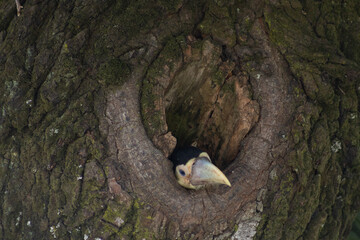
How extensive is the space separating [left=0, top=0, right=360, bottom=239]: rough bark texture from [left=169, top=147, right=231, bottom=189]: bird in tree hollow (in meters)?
0.10

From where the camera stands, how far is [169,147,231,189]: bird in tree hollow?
2342 mm

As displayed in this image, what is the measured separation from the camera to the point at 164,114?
7.90 ft

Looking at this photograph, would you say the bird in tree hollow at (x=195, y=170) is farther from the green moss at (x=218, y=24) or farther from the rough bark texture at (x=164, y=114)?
the green moss at (x=218, y=24)

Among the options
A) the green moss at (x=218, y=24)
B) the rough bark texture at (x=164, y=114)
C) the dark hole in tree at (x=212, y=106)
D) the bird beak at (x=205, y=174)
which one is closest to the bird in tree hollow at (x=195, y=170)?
the bird beak at (x=205, y=174)

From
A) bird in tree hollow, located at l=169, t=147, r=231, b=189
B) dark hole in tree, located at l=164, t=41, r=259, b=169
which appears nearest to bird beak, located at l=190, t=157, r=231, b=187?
bird in tree hollow, located at l=169, t=147, r=231, b=189

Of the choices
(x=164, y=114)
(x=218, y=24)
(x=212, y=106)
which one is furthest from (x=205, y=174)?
(x=218, y=24)

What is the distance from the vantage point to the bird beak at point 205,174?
7.55 ft

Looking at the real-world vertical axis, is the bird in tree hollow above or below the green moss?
below

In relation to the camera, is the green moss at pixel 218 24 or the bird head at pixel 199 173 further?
the green moss at pixel 218 24

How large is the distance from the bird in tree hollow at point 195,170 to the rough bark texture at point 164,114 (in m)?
0.10

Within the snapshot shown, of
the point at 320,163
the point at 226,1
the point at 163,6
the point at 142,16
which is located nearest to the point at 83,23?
the point at 142,16

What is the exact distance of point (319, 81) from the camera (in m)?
2.53

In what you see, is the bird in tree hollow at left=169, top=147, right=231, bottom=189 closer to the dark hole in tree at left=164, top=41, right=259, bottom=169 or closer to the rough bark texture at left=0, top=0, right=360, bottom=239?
the rough bark texture at left=0, top=0, right=360, bottom=239

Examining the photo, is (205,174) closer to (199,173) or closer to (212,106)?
(199,173)
